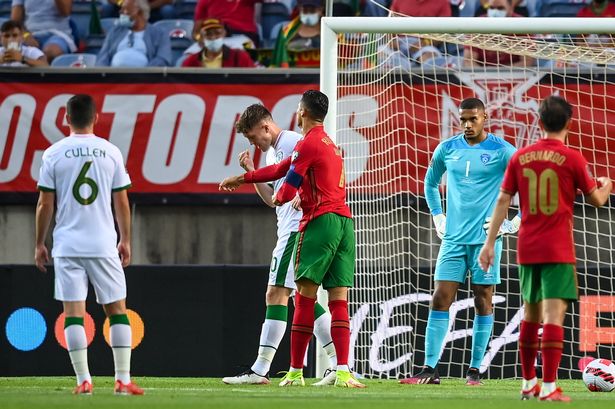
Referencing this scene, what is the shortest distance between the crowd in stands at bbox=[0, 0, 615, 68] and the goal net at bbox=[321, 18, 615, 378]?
2.62 feet

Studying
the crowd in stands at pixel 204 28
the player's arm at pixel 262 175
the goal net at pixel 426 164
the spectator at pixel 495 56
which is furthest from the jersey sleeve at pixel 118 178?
the crowd in stands at pixel 204 28

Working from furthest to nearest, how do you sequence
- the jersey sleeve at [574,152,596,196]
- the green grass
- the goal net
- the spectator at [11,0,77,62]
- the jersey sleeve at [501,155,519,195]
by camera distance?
the spectator at [11,0,77,62]
the goal net
the jersey sleeve at [501,155,519,195]
the jersey sleeve at [574,152,596,196]
the green grass

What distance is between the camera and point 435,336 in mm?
9594

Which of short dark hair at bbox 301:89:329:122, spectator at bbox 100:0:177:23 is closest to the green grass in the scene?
short dark hair at bbox 301:89:329:122

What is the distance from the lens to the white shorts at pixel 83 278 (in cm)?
744

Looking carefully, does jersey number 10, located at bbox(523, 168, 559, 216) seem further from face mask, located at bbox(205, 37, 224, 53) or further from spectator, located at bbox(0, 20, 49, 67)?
spectator, located at bbox(0, 20, 49, 67)

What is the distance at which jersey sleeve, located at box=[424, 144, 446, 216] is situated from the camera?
9836 mm

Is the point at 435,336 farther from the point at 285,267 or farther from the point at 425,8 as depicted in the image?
the point at 425,8

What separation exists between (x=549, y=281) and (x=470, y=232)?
234cm

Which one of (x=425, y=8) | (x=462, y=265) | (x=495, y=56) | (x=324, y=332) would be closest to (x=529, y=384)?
(x=462, y=265)

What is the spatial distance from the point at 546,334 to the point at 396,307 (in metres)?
4.53

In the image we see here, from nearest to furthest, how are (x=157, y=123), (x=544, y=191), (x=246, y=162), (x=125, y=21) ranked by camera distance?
(x=544, y=191)
(x=246, y=162)
(x=157, y=123)
(x=125, y=21)

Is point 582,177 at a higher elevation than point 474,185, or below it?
below

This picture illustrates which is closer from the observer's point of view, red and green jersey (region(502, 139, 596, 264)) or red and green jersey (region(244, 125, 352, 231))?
red and green jersey (region(502, 139, 596, 264))
